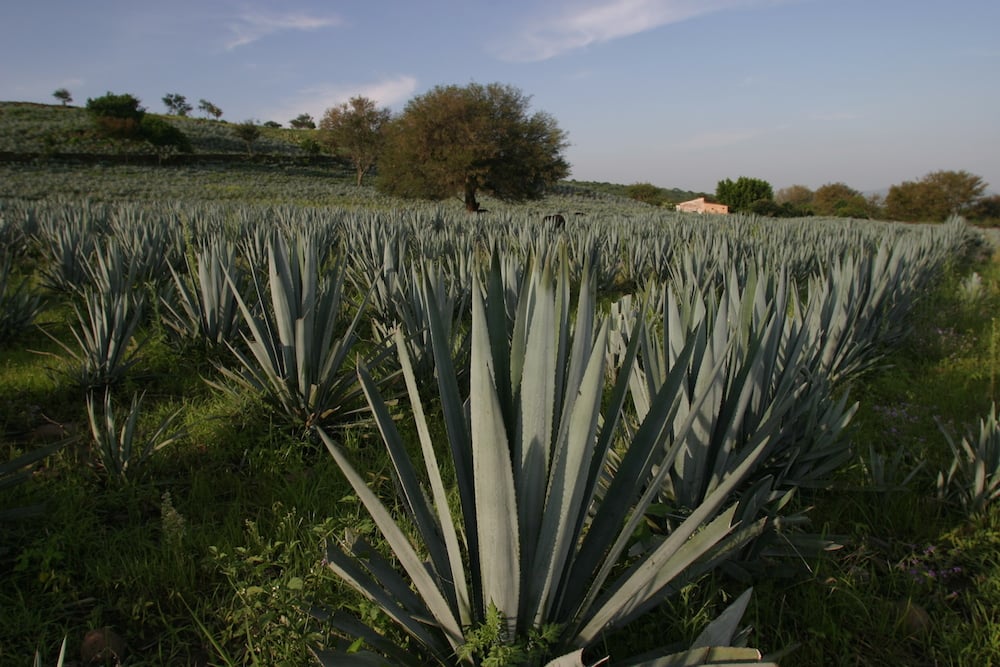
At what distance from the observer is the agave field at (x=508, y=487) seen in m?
0.97

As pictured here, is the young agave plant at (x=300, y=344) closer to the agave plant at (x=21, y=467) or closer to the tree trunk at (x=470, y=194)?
the agave plant at (x=21, y=467)

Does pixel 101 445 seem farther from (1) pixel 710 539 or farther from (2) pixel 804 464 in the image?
(2) pixel 804 464

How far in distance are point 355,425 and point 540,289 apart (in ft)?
6.48

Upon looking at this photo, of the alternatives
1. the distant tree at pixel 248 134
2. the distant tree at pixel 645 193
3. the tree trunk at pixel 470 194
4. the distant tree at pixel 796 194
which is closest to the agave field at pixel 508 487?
the tree trunk at pixel 470 194

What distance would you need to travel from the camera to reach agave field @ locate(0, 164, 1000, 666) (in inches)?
38.0

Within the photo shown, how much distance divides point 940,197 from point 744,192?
1454 cm

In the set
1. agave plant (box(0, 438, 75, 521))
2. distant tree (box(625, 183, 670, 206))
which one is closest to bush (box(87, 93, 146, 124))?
distant tree (box(625, 183, 670, 206))

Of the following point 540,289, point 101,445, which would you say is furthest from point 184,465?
point 540,289

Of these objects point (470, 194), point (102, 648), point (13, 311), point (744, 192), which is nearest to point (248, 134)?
point (470, 194)

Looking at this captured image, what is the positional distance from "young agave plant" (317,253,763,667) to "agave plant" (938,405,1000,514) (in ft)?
5.52

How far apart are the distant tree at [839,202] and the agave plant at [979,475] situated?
178 feet

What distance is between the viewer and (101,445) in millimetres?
2139

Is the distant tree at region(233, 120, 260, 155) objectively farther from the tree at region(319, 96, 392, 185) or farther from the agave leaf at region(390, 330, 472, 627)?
the agave leaf at region(390, 330, 472, 627)

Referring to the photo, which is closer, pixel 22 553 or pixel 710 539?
pixel 710 539
